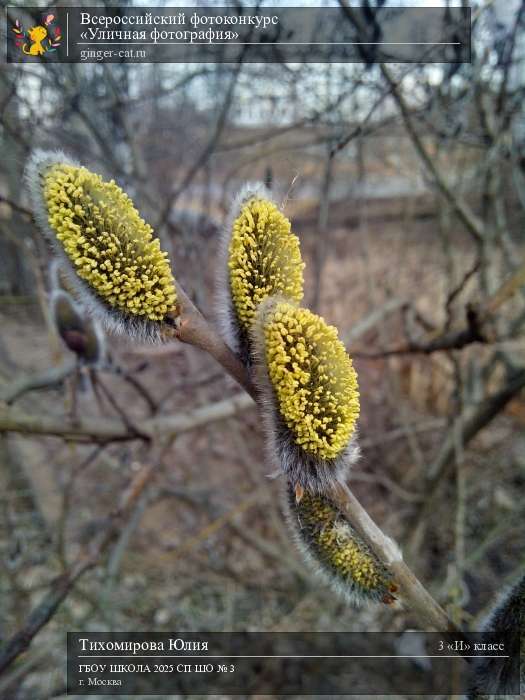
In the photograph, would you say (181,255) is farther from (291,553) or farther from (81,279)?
(81,279)

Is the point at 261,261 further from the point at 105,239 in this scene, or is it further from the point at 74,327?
the point at 74,327

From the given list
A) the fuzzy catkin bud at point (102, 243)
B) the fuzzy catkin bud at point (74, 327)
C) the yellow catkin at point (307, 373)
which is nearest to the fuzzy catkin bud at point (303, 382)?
the yellow catkin at point (307, 373)

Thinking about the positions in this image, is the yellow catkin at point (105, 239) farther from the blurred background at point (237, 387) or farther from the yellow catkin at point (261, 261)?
the blurred background at point (237, 387)

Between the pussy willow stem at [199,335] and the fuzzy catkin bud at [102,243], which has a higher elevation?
the fuzzy catkin bud at [102,243]

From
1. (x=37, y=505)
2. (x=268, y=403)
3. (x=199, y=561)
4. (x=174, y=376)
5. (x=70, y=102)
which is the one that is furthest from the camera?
(x=174, y=376)

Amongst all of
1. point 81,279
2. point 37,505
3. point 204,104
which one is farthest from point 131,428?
point 37,505

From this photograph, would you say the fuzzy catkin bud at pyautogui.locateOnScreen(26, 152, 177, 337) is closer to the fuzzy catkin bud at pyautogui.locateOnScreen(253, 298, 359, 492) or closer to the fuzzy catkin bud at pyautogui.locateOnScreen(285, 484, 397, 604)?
the fuzzy catkin bud at pyautogui.locateOnScreen(253, 298, 359, 492)

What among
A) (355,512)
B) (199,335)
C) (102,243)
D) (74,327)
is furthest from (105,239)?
(74,327)
